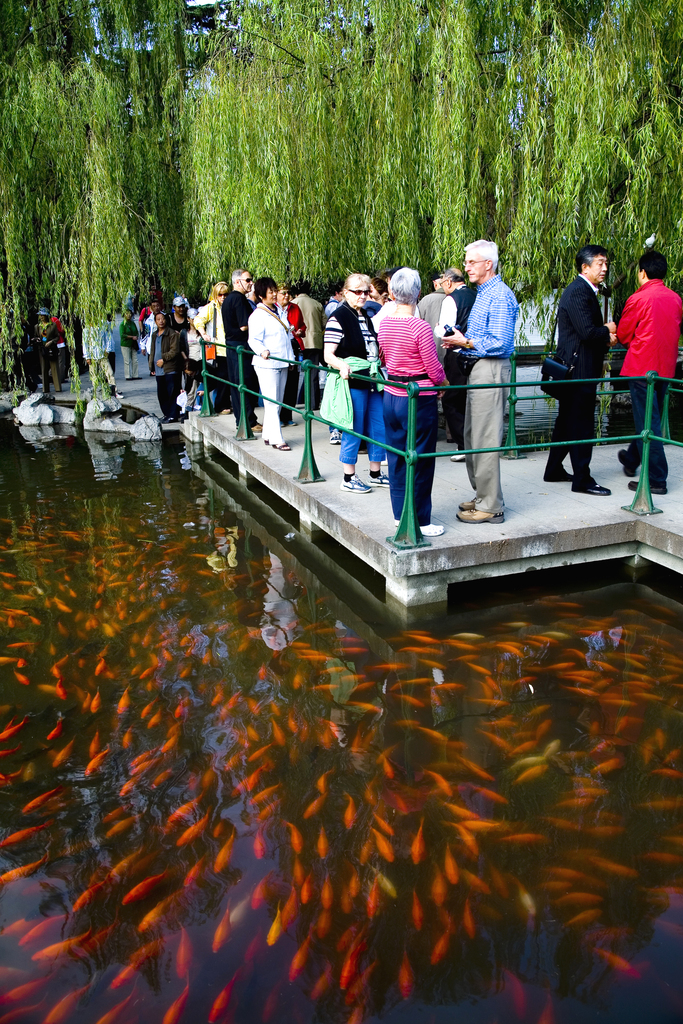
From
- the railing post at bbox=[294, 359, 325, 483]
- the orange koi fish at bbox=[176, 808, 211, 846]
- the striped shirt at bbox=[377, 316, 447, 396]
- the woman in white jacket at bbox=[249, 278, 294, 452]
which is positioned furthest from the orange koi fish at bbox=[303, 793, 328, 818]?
the woman in white jacket at bbox=[249, 278, 294, 452]

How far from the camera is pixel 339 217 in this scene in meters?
10.3

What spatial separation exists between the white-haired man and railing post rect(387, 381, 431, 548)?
0.60 metres

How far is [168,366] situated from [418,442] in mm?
7994

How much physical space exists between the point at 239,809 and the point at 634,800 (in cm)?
181

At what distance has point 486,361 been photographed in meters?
5.93

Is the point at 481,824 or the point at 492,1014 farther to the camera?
the point at 481,824

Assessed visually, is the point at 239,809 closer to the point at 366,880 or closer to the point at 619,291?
the point at 366,880

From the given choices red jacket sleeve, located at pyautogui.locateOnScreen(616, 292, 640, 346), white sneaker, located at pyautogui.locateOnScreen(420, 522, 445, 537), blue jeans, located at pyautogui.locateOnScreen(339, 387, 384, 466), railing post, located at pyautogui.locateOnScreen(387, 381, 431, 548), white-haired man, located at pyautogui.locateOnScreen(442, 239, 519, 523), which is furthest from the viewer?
blue jeans, located at pyautogui.locateOnScreen(339, 387, 384, 466)

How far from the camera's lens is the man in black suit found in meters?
6.25

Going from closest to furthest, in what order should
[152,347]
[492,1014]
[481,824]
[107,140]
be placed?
[492,1014], [481,824], [107,140], [152,347]

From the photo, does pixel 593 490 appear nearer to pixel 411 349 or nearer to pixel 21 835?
pixel 411 349

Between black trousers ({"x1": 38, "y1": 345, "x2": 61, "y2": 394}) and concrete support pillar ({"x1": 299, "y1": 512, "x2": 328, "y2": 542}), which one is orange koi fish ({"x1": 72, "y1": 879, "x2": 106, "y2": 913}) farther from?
black trousers ({"x1": 38, "y1": 345, "x2": 61, "y2": 394})

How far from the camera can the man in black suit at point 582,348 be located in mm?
6254

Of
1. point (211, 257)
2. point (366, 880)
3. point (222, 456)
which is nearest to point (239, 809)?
point (366, 880)
